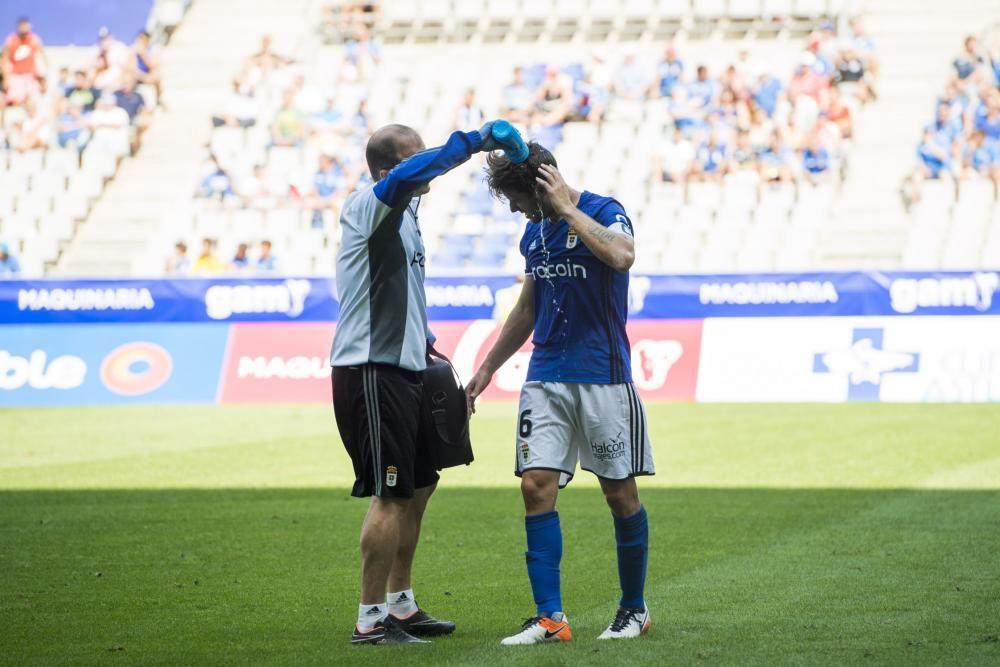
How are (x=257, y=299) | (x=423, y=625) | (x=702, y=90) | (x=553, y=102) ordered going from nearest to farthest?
(x=423, y=625)
(x=257, y=299)
(x=702, y=90)
(x=553, y=102)

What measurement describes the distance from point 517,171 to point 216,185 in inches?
923

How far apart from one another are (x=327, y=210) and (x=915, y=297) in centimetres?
1166

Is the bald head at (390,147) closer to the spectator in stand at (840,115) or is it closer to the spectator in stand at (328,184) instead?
the spectator in stand at (328,184)

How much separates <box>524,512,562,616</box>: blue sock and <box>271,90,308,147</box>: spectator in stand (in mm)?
23693

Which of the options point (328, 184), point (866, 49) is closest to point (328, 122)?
point (328, 184)

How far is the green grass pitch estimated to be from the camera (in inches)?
251

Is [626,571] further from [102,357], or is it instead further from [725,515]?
[102,357]

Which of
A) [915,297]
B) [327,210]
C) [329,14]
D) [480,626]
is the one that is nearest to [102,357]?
[327,210]

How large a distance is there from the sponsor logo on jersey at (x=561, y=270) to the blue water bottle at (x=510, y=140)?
1.80ft

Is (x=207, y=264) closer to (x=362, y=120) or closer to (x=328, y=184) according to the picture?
(x=328, y=184)

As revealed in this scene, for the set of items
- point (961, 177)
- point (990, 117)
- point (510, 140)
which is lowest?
point (510, 140)

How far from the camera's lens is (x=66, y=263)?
28.6 meters

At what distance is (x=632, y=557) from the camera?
21.6 feet

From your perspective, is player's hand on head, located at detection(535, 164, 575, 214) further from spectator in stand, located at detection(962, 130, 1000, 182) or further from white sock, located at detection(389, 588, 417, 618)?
spectator in stand, located at detection(962, 130, 1000, 182)
